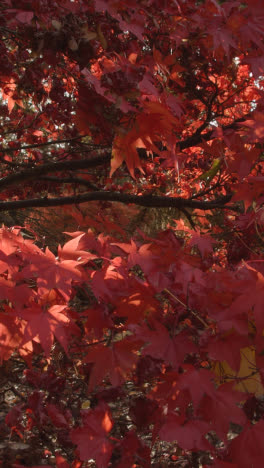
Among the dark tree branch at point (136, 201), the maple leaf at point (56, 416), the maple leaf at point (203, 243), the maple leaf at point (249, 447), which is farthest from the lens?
the dark tree branch at point (136, 201)

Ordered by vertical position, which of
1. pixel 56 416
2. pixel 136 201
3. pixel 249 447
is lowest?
pixel 56 416

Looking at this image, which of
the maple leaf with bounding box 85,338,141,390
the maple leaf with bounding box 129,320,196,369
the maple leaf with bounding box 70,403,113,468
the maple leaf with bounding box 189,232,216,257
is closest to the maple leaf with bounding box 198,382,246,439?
the maple leaf with bounding box 129,320,196,369

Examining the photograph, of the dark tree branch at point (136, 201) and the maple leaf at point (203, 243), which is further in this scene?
the dark tree branch at point (136, 201)

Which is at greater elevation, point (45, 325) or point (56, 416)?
point (45, 325)

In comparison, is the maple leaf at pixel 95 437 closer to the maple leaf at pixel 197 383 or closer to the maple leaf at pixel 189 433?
the maple leaf at pixel 189 433

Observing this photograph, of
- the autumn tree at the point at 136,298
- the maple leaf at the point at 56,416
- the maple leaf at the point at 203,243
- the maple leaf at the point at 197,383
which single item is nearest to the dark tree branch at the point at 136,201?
the autumn tree at the point at 136,298

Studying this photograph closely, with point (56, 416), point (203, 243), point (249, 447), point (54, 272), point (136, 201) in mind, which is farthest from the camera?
point (136, 201)

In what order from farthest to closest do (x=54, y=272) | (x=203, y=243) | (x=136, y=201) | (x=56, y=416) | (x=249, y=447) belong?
(x=136, y=201) → (x=203, y=243) → (x=56, y=416) → (x=54, y=272) → (x=249, y=447)

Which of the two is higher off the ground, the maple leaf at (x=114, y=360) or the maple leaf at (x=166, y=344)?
the maple leaf at (x=166, y=344)

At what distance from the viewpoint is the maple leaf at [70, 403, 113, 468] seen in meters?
1.04

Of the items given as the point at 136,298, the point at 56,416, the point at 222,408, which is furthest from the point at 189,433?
the point at 56,416

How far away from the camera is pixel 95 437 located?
1079mm

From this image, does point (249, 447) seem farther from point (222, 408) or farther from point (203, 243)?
point (203, 243)

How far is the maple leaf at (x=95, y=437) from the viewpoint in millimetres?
1038
